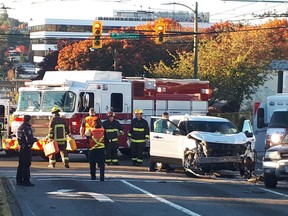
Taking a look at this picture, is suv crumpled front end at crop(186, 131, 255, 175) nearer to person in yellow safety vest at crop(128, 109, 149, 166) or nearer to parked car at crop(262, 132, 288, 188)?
parked car at crop(262, 132, 288, 188)

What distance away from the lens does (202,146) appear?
18.8 metres

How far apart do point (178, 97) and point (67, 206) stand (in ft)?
49.8

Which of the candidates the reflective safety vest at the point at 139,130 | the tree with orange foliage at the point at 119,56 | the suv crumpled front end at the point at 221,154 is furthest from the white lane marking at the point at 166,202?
the tree with orange foliage at the point at 119,56

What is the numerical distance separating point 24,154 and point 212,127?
19.4ft

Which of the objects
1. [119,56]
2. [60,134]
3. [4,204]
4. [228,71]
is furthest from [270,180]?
[119,56]

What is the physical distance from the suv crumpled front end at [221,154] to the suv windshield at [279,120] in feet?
26.3

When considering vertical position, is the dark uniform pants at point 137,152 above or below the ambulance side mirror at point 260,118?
below

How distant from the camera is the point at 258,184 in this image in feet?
58.8

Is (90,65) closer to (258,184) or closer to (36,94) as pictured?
(36,94)

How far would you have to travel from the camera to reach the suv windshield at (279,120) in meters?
27.0

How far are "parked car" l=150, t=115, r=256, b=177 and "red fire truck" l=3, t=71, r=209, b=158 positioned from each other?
4498 mm

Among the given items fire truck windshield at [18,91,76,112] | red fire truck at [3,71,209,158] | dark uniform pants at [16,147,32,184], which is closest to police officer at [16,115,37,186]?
dark uniform pants at [16,147,32,184]

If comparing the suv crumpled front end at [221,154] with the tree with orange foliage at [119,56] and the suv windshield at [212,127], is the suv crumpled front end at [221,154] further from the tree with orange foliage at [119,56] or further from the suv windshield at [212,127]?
the tree with orange foliage at [119,56]

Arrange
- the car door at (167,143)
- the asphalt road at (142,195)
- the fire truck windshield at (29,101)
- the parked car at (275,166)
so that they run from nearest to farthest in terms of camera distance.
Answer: the asphalt road at (142,195) → the parked car at (275,166) → the car door at (167,143) → the fire truck windshield at (29,101)
